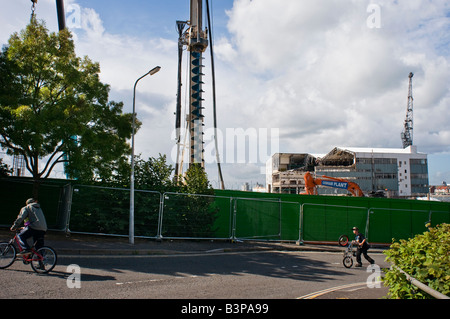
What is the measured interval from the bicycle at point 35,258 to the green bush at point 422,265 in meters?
7.43

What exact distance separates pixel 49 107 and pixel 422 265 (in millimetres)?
12898

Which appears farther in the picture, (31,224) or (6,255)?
(31,224)

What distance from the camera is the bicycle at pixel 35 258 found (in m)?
8.23

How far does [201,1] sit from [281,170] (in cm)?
5659

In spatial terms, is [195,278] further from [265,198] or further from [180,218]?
[265,198]

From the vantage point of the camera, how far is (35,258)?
27.1 feet

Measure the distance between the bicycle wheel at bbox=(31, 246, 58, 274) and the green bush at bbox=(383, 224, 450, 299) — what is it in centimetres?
741

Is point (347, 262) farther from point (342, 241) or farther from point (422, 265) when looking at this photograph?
point (422, 265)

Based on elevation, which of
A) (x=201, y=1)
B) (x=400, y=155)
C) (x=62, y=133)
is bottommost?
(x=62, y=133)

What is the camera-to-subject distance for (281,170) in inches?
3194

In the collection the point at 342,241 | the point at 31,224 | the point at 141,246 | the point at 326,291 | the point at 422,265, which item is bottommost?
the point at 342,241

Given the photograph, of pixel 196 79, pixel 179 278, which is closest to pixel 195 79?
pixel 196 79

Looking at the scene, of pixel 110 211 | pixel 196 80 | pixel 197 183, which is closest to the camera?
pixel 110 211

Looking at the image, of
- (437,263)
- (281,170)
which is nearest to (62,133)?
(437,263)
